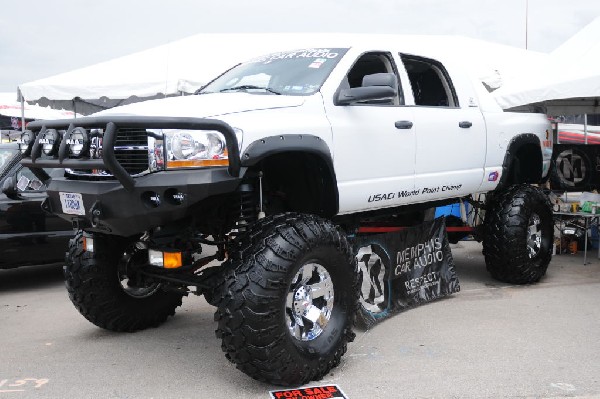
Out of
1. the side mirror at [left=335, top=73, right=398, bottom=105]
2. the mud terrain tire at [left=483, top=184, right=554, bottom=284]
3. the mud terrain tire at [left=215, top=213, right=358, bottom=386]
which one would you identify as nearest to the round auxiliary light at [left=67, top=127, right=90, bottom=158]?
the mud terrain tire at [left=215, top=213, right=358, bottom=386]

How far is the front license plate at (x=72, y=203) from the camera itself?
376cm

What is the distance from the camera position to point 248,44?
39.4 feet

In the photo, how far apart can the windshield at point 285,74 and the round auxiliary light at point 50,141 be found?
141 centimetres

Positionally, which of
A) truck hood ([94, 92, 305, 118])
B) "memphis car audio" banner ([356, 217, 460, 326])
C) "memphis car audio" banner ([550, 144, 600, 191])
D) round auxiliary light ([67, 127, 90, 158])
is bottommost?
"memphis car audio" banner ([356, 217, 460, 326])

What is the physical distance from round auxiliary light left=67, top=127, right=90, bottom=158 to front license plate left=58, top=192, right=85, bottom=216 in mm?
251

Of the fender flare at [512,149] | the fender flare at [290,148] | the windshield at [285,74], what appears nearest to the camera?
the fender flare at [290,148]

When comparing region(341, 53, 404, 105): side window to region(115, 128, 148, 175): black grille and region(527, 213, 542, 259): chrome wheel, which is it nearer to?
region(115, 128, 148, 175): black grille

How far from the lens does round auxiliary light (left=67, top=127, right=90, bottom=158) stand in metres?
3.65

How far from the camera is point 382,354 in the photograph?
457 centimetres

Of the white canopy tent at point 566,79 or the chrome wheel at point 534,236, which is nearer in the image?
the chrome wheel at point 534,236

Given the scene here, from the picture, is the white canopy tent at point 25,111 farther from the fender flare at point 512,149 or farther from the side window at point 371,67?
the side window at point 371,67

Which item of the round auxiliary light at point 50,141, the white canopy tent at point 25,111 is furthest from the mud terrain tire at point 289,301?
the white canopy tent at point 25,111

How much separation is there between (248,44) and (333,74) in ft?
25.6

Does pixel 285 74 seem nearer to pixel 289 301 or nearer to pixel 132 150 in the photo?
pixel 132 150
